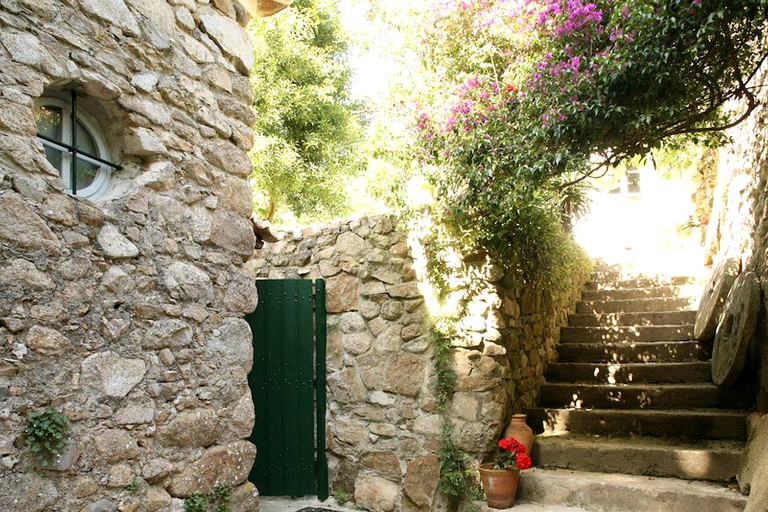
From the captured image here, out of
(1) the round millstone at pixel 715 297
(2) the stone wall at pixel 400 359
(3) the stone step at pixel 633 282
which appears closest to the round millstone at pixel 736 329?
(1) the round millstone at pixel 715 297

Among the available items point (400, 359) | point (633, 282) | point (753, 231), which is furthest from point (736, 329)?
A: point (633, 282)

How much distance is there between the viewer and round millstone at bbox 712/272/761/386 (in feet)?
13.0

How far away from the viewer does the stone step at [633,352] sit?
5102 millimetres

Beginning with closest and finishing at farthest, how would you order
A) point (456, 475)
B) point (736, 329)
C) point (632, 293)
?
1. point (456, 475)
2. point (736, 329)
3. point (632, 293)

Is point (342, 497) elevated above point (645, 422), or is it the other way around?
point (645, 422)

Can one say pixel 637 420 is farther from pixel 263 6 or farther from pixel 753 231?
pixel 263 6

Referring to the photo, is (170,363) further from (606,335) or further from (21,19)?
(606,335)

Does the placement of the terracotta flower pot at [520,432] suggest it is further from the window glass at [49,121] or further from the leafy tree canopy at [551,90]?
the window glass at [49,121]

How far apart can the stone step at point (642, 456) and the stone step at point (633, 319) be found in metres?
1.83

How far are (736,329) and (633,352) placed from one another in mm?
1283

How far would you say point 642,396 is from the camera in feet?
15.2

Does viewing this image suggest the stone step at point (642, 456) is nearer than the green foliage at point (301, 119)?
Yes

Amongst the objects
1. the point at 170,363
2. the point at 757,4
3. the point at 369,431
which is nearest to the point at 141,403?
the point at 170,363

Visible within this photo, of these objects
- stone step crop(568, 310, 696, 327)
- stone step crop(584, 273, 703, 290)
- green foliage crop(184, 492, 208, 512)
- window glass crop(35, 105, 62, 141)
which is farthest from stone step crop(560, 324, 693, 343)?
window glass crop(35, 105, 62, 141)
